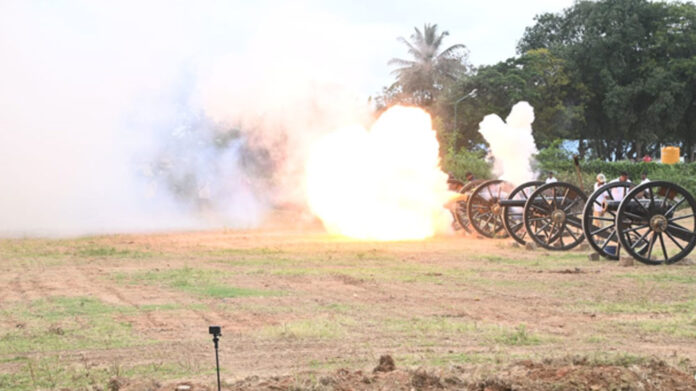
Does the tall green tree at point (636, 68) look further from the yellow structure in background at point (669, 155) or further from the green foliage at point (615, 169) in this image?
the yellow structure in background at point (669, 155)

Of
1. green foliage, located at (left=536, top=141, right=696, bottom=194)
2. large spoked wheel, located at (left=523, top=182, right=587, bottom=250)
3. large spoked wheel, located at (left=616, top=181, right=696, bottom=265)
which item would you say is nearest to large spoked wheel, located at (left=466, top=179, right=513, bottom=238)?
large spoked wheel, located at (left=523, top=182, right=587, bottom=250)

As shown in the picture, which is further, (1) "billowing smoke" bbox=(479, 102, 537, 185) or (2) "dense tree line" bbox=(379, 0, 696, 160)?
(2) "dense tree line" bbox=(379, 0, 696, 160)

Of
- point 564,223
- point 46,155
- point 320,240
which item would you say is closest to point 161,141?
point 46,155

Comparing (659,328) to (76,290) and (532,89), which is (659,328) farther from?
(532,89)

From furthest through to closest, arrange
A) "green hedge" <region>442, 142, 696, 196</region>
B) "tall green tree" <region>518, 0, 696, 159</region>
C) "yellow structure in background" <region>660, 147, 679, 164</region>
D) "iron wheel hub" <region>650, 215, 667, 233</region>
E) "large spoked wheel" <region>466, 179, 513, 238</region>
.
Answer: "tall green tree" <region>518, 0, 696, 159</region> < "yellow structure in background" <region>660, 147, 679, 164</region> < "green hedge" <region>442, 142, 696, 196</region> < "large spoked wheel" <region>466, 179, 513, 238</region> < "iron wheel hub" <region>650, 215, 667, 233</region>

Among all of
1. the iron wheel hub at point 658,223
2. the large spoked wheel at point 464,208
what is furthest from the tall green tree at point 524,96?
the iron wheel hub at point 658,223

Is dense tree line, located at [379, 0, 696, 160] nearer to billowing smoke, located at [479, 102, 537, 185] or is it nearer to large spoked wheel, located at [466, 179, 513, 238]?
billowing smoke, located at [479, 102, 537, 185]

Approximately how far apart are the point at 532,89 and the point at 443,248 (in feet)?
101

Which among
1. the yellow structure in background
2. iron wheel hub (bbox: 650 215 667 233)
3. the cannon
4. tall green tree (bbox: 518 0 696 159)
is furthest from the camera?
tall green tree (bbox: 518 0 696 159)

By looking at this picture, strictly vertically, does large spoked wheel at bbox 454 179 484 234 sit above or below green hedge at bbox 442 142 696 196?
below

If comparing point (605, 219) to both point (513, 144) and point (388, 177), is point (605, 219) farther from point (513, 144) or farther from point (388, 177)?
point (513, 144)

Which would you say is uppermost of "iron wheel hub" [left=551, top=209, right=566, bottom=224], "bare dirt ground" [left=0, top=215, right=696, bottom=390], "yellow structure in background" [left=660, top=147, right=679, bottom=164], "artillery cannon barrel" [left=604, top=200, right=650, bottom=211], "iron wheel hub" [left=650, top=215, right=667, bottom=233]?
"yellow structure in background" [left=660, top=147, right=679, bottom=164]

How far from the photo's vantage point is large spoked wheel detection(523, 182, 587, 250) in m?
18.4

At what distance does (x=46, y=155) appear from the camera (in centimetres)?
2384
